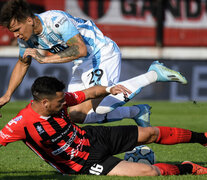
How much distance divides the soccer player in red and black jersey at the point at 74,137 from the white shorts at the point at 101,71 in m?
1.04

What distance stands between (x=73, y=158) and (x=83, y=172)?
0.62 feet

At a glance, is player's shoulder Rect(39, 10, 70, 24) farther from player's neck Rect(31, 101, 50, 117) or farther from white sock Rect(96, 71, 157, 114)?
player's neck Rect(31, 101, 50, 117)

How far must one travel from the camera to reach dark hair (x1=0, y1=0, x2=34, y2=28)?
16.1ft

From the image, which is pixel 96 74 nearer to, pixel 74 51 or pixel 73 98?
pixel 74 51

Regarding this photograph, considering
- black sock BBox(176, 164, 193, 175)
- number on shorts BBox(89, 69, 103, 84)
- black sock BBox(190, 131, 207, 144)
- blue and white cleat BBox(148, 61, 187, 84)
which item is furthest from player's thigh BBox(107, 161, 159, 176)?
number on shorts BBox(89, 69, 103, 84)

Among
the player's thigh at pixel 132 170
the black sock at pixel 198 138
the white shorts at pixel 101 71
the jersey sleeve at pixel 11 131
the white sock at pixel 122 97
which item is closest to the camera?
the jersey sleeve at pixel 11 131

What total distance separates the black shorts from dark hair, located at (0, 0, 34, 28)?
1.44 metres

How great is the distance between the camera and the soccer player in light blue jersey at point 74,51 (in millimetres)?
5020

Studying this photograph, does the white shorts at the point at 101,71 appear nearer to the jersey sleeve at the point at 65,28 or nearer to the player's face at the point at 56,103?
the jersey sleeve at the point at 65,28

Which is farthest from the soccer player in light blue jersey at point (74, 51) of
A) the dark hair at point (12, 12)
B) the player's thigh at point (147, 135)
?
the player's thigh at point (147, 135)

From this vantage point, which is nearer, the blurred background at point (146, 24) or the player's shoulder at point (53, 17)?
the player's shoulder at point (53, 17)

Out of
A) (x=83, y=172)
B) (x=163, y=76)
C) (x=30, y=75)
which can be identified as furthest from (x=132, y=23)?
(x=83, y=172)

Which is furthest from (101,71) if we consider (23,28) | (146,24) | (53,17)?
(146,24)

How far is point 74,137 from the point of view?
4.28m
